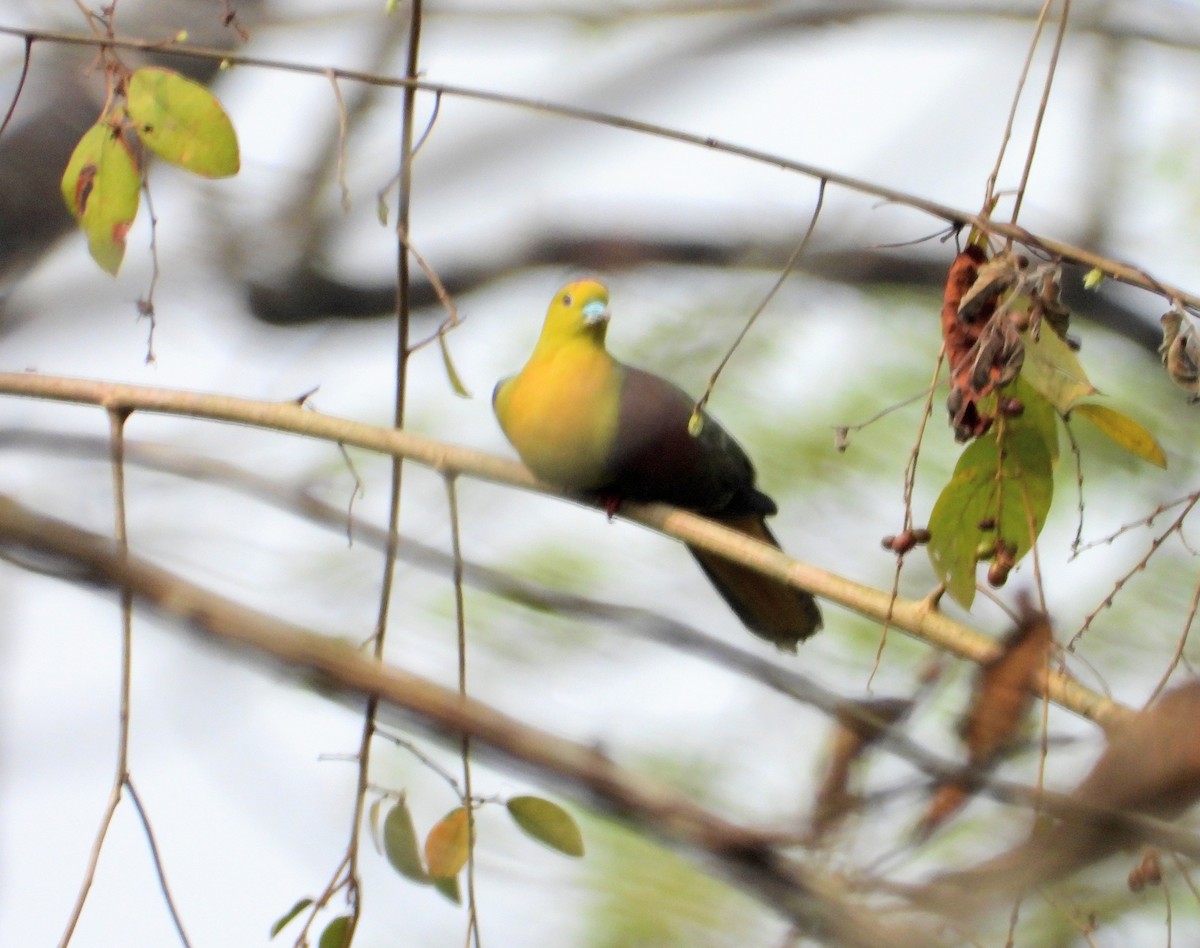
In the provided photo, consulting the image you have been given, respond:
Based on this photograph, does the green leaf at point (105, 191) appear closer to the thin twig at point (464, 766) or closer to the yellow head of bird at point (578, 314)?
the thin twig at point (464, 766)

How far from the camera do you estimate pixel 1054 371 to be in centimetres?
149

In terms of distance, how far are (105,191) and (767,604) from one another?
162 centimetres

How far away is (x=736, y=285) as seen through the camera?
416 centimetres

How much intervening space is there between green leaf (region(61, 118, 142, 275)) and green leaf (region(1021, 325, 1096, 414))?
1.11 m

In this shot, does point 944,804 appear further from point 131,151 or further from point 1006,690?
point 131,151

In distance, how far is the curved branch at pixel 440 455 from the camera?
1706 mm

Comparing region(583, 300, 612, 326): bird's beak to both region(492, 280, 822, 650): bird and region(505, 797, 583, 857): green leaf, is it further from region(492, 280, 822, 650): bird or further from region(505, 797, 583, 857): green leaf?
region(505, 797, 583, 857): green leaf

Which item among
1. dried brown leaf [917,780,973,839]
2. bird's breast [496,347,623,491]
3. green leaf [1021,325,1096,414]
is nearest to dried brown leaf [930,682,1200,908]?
dried brown leaf [917,780,973,839]

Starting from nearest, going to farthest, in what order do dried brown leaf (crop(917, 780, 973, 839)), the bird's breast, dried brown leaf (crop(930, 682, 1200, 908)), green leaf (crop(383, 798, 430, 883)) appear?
dried brown leaf (crop(930, 682, 1200, 908)), dried brown leaf (crop(917, 780, 973, 839)), green leaf (crop(383, 798, 430, 883)), the bird's breast

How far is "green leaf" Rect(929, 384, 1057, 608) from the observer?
161 cm

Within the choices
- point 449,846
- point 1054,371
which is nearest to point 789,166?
point 1054,371

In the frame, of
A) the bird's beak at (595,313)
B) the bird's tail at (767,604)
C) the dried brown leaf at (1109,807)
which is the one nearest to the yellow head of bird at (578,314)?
the bird's beak at (595,313)

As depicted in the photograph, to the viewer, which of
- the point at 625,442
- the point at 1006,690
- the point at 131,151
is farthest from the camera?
the point at 625,442

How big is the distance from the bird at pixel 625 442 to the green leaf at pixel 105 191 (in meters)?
0.94
